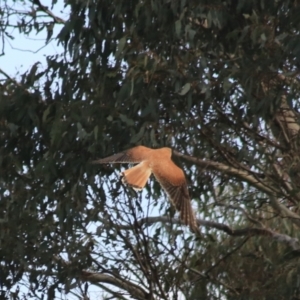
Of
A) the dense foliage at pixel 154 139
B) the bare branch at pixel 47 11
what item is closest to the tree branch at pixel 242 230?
the dense foliage at pixel 154 139

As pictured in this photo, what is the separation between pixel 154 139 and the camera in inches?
290

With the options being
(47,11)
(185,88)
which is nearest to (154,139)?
(185,88)

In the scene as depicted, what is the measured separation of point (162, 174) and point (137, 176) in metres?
0.18

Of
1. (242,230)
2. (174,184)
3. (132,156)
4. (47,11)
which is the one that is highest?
(47,11)

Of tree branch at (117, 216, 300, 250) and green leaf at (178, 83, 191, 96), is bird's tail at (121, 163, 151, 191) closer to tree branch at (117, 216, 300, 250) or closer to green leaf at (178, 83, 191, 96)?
green leaf at (178, 83, 191, 96)

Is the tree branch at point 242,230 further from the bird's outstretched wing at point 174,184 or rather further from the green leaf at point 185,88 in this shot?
the bird's outstretched wing at point 174,184

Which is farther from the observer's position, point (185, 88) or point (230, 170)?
point (230, 170)

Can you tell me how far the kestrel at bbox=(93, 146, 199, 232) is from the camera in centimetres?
648

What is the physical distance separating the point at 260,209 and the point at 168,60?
1.84 m

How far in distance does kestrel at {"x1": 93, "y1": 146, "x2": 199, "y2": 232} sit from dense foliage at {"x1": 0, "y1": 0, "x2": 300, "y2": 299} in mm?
556

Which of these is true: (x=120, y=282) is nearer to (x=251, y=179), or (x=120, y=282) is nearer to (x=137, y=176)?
(x=251, y=179)

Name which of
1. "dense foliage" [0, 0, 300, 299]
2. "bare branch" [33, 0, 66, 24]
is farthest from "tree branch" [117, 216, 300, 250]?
"bare branch" [33, 0, 66, 24]

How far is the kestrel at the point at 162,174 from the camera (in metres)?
6.48

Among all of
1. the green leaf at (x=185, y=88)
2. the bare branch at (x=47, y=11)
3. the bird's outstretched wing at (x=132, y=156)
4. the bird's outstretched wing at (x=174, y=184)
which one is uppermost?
the bare branch at (x=47, y=11)
